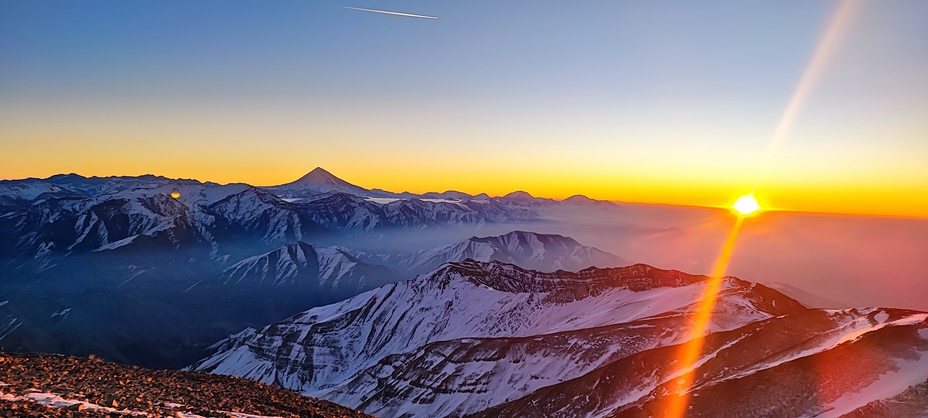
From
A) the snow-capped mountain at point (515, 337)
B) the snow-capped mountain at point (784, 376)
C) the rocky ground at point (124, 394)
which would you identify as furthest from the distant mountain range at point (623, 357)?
the rocky ground at point (124, 394)

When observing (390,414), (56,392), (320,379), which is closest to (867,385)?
(56,392)

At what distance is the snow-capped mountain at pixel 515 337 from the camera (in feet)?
384

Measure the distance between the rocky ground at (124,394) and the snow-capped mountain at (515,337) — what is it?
8511 centimetres

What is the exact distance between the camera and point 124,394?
19.1 metres

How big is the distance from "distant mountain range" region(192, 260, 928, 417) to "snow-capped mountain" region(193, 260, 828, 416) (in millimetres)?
413

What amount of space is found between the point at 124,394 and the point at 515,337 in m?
120

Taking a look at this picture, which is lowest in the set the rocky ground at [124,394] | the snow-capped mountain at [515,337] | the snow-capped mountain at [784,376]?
the snow-capped mountain at [515,337]

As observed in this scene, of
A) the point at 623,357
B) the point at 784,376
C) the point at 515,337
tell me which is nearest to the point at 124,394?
the point at 784,376

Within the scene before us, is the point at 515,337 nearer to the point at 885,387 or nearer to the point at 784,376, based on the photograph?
the point at 784,376

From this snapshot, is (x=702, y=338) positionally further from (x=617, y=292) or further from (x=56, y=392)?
(x=56, y=392)

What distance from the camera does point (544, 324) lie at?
15875 cm

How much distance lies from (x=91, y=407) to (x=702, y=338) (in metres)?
96.4

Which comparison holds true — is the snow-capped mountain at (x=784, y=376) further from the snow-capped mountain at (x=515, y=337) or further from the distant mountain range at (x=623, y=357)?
the snow-capped mountain at (x=515, y=337)

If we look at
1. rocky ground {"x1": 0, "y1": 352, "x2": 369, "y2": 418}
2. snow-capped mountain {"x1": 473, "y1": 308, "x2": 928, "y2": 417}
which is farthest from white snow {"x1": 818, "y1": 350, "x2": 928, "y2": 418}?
rocky ground {"x1": 0, "y1": 352, "x2": 369, "y2": 418}
